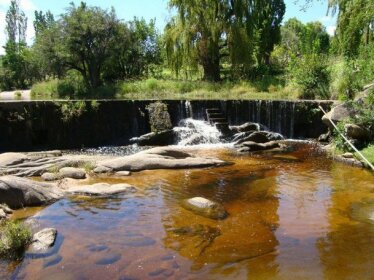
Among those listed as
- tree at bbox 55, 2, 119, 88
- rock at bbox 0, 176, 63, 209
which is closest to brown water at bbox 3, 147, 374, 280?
rock at bbox 0, 176, 63, 209

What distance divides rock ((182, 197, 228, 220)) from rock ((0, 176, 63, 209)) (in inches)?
105

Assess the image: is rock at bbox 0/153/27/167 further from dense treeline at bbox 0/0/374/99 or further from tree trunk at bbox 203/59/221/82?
tree trunk at bbox 203/59/221/82

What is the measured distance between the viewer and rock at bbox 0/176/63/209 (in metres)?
7.59

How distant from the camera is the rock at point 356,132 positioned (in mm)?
12000

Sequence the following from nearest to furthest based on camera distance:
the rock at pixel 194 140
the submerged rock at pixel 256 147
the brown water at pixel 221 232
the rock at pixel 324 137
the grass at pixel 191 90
Result: the brown water at pixel 221 232 < the submerged rock at pixel 256 147 < the rock at pixel 324 137 < the rock at pixel 194 140 < the grass at pixel 191 90

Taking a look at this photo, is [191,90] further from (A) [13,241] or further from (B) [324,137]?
(A) [13,241]

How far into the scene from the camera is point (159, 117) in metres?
A: 16.4

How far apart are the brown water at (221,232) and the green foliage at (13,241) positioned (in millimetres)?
308

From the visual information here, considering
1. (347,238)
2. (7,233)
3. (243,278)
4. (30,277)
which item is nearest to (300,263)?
(243,278)

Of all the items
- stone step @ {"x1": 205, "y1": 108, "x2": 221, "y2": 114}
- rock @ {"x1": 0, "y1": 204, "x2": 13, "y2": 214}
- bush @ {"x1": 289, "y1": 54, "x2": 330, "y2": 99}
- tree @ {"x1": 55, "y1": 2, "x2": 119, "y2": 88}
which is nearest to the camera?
rock @ {"x1": 0, "y1": 204, "x2": 13, "y2": 214}

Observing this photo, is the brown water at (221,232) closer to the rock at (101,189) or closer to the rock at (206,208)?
the rock at (206,208)

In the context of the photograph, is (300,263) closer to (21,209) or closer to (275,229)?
(275,229)

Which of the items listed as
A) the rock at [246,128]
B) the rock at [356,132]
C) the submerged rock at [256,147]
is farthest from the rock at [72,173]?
the rock at [246,128]

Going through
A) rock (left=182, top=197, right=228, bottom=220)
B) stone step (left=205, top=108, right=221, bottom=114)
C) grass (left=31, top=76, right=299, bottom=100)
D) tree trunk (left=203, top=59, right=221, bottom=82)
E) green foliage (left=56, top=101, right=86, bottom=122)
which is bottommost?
rock (left=182, top=197, right=228, bottom=220)
